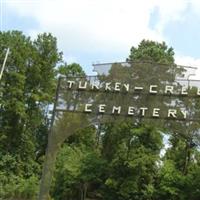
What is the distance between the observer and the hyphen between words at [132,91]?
18453 millimetres

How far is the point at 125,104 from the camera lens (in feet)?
62.1

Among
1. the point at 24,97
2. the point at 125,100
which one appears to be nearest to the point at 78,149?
A: the point at 24,97

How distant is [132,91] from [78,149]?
20.3 meters

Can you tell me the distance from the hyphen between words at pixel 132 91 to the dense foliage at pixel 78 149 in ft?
16.2

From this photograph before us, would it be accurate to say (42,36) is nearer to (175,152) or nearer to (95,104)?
(175,152)

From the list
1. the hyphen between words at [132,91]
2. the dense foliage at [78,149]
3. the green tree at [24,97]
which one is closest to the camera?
the hyphen between words at [132,91]

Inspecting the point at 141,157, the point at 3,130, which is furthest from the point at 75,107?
the point at 3,130

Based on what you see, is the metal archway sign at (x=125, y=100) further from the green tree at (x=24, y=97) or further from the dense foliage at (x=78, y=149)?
the green tree at (x=24, y=97)

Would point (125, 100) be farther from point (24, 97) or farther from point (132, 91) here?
point (24, 97)

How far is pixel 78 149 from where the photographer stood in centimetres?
3872

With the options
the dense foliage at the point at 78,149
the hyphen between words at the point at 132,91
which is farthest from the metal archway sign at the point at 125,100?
the dense foliage at the point at 78,149

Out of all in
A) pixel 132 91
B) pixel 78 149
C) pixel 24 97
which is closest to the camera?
pixel 132 91

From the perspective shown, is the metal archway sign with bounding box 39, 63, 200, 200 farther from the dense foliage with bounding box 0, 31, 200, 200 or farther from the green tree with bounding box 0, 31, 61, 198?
the green tree with bounding box 0, 31, 61, 198

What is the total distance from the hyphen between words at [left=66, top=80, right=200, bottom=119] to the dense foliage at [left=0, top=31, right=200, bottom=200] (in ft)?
16.2
